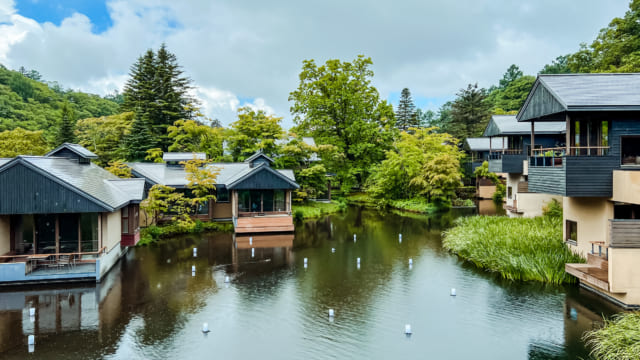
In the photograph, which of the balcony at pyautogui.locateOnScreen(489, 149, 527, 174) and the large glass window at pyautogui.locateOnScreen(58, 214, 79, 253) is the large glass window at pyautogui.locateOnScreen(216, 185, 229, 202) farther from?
the balcony at pyautogui.locateOnScreen(489, 149, 527, 174)

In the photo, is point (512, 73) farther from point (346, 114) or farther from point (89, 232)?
point (89, 232)

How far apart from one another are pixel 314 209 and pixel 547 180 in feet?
67.3

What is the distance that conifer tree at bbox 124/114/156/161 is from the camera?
36812 mm

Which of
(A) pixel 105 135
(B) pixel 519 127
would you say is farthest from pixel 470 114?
(A) pixel 105 135

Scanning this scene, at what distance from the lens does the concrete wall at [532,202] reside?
75.6 feet

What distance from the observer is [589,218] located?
13695 mm

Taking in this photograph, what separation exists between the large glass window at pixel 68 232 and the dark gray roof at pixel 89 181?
150 cm

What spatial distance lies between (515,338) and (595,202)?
21.6 feet

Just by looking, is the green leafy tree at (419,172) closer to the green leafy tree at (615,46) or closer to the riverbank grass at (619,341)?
the green leafy tree at (615,46)

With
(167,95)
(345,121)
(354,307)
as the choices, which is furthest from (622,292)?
(167,95)

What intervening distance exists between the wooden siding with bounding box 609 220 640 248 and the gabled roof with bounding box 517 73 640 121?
3702mm

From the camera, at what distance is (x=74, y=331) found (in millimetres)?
10250

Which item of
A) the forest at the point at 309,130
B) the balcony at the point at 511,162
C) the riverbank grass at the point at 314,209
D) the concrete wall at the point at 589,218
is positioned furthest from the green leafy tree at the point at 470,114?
the concrete wall at the point at 589,218

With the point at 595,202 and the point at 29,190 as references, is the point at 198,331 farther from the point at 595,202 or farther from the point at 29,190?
the point at 595,202
